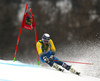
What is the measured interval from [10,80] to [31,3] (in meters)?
22.0

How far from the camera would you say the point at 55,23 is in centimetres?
2433

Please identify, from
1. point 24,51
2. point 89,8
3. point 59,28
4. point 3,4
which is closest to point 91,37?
point 89,8

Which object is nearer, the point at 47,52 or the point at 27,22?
the point at 47,52

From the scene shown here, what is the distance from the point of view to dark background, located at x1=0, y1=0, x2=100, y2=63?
21.5 m

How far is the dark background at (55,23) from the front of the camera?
70.6 ft

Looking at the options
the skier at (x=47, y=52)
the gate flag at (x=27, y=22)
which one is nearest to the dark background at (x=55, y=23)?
the gate flag at (x=27, y=22)

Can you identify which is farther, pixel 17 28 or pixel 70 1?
pixel 17 28

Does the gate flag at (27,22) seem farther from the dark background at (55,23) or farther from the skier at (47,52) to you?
the dark background at (55,23)

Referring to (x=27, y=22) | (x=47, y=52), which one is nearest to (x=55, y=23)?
(x=27, y=22)

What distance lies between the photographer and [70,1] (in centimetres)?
2338

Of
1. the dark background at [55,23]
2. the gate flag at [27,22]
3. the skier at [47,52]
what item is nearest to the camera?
the skier at [47,52]

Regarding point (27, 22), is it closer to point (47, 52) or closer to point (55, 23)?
point (47, 52)

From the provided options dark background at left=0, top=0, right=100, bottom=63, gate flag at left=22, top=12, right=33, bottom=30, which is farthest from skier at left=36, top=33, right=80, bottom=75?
dark background at left=0, top=0, right=100, bottom=63

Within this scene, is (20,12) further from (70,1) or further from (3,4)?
(70,1)
